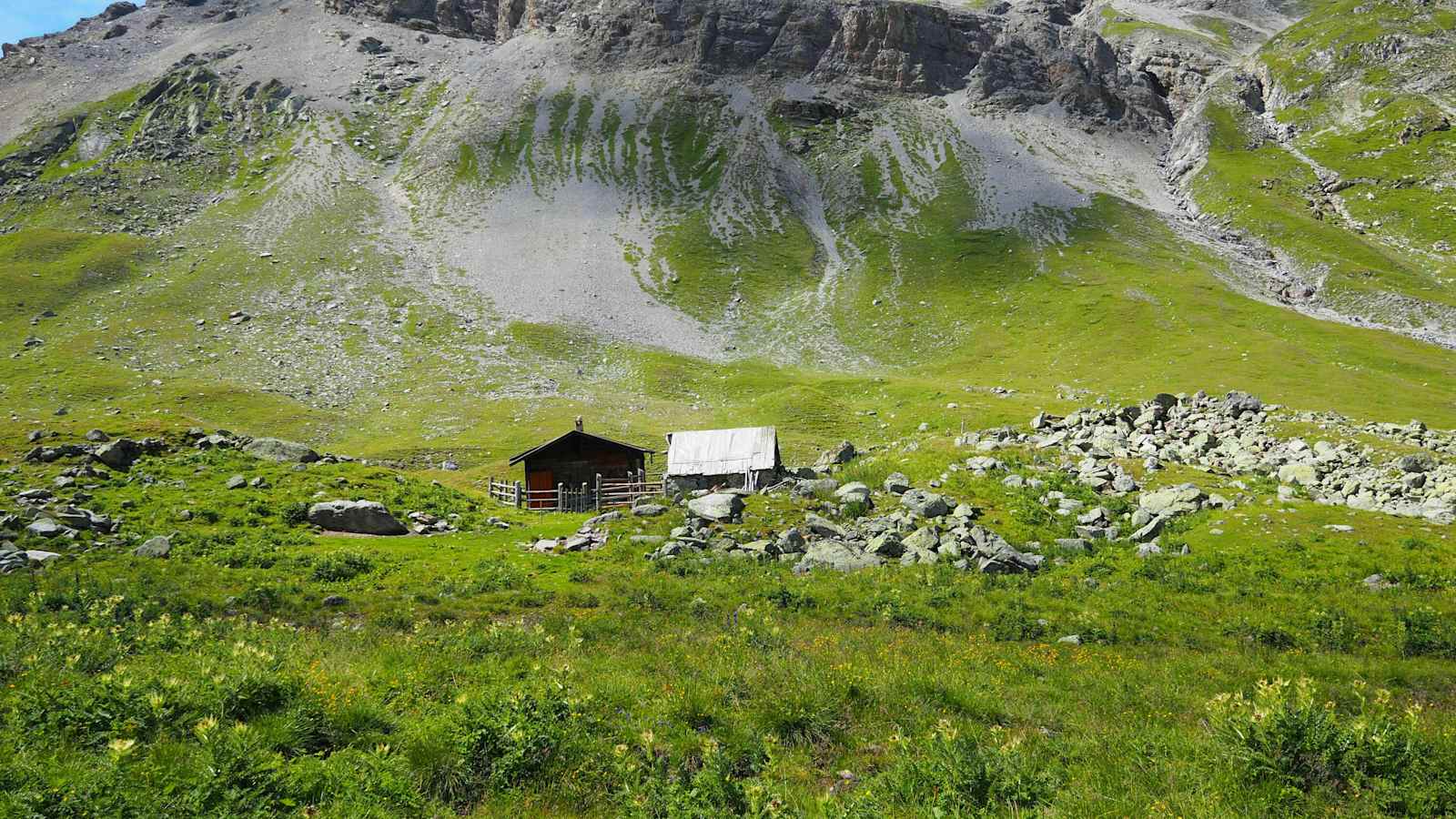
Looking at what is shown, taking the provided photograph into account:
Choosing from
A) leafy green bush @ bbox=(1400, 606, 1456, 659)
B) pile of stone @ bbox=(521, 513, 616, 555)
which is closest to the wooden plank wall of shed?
pile of stone @ bbox=(521, 513, 616, 555)

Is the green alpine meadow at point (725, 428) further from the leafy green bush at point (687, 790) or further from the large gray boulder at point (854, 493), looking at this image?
the large gray boulder at point (854, 493)

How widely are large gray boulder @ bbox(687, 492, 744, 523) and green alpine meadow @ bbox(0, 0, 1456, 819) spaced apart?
239 mm

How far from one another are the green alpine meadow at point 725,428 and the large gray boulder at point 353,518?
8.7 inches

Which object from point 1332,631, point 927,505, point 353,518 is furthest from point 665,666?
point 353,518

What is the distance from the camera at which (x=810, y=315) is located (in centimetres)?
11894

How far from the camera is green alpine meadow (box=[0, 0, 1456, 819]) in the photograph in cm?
854

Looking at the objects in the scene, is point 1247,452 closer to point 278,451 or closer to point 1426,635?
point 1426,635

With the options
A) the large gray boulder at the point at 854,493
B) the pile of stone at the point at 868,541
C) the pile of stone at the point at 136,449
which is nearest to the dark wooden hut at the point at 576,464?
the pile of stone at the point at 136,449

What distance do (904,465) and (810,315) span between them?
8626 cm

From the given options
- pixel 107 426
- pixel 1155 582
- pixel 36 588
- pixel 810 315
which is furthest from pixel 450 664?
pixel 810 315

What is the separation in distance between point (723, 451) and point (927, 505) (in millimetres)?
17750

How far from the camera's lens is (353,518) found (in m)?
30.9

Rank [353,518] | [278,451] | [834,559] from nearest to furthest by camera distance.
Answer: [834,559]
[353,518]
[278,451]

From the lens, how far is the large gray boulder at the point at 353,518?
99.8ft
